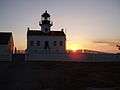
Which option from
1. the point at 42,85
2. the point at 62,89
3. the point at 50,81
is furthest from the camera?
the point at 50,81

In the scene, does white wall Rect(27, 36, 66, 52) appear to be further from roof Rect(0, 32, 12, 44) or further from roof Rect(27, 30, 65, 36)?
roof Rect(0, 32, 12, 44)

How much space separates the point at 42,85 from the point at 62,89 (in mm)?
1735

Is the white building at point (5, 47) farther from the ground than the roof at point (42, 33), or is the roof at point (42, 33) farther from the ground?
the roof at point (42, 33)

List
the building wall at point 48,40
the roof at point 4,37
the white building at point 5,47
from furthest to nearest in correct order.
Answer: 1. the building wall at point 48,40
2. the roof at point 4,37
3. the white building at point 5,47

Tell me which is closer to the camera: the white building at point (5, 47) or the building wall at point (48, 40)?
the white building at point (5, 47)

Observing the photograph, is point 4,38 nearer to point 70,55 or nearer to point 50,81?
point 70,55

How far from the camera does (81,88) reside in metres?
16.5

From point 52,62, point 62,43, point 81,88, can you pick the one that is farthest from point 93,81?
point 62,43

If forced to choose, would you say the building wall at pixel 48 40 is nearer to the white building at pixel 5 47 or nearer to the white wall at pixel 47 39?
the white wall at pixel 47 39

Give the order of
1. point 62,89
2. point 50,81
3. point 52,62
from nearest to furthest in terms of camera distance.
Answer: point 62,89, point 50,81, point 52,62

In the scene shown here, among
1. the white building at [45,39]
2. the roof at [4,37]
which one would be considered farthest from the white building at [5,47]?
the white building at [45,39]

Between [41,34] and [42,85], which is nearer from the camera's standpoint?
[42,85]

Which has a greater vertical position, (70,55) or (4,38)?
(4,38)

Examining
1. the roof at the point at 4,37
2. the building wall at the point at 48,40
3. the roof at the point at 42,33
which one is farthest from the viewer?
the roof at the point at 42,33
